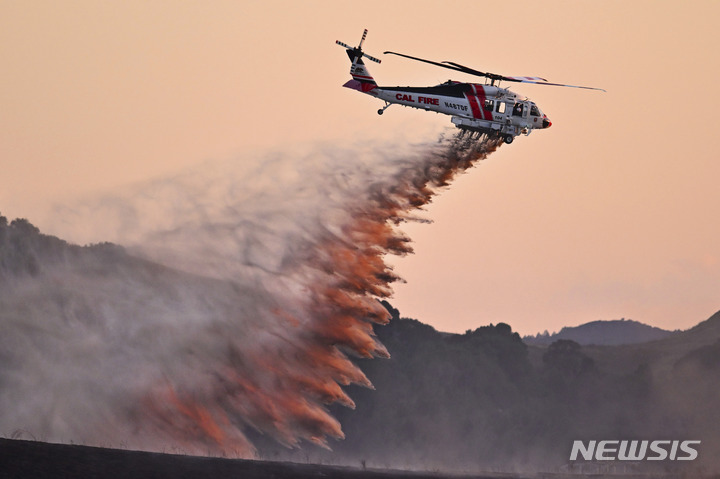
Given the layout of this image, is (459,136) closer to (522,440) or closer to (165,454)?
(165,454)

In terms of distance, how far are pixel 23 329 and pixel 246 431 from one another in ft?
267

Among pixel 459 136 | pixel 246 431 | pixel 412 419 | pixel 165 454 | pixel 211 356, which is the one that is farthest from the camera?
pixel 412 419

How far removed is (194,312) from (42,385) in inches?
707

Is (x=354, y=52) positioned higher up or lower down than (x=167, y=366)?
higher up

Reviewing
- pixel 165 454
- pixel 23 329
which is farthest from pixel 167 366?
pixel 23 329

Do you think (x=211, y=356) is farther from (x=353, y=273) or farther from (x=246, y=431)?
(x=246, y=431)

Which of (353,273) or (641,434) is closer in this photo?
(353,273)

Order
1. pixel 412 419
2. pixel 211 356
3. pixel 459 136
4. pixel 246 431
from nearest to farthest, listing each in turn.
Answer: pixel 459 136 → pixel 211 356 → pixel 246 431 → pixel 412 419

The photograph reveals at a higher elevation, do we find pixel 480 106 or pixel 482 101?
pixel 482 101

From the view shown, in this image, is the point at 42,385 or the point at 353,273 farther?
the point at 42,385

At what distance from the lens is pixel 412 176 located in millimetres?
84062

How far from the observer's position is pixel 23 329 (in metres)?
106

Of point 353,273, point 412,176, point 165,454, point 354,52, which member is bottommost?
point 165,454

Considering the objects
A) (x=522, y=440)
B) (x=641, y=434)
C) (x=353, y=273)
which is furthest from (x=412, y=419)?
(x=353, y=273)
